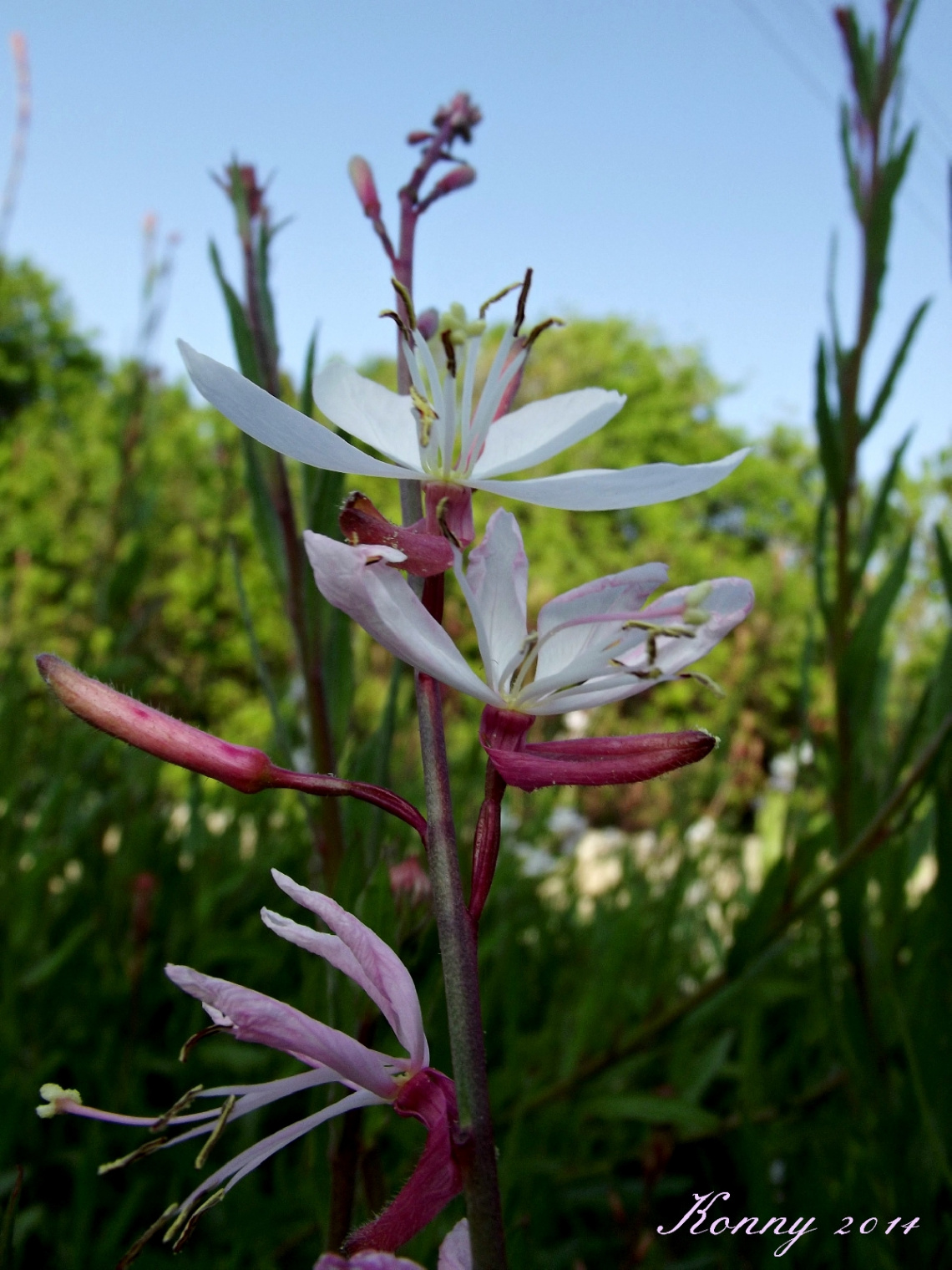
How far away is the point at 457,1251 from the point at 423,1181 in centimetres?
6

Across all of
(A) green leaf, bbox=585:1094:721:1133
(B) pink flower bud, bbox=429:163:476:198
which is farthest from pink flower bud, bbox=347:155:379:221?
(A) green leaf, bbox=585:1094:721:1133

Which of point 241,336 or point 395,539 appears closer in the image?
point 395,539

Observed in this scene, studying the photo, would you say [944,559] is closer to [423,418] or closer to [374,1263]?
[423,418]

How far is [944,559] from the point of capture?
3.20 ft

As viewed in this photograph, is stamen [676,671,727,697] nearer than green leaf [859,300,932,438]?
Yes

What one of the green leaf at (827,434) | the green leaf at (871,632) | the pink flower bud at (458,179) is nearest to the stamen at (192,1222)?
the pink flower bud at (458,179)

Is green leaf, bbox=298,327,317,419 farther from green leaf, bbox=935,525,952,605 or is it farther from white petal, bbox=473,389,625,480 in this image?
green leaf, bbox=935,525,952,605

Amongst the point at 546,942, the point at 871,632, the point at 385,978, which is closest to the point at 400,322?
the point at 385,978

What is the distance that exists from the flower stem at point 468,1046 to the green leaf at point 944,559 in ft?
2.48

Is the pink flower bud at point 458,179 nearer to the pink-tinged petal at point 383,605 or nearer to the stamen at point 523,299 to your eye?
the stamen at point 523,299

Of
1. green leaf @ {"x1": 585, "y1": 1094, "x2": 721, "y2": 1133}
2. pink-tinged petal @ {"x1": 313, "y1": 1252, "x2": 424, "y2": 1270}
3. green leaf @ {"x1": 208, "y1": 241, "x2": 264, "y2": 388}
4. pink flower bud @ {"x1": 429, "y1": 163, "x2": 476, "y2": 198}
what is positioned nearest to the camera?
pink-tinged petal @ {"x1": 313, "y1": 1252, "x2": 424, "y2": 1270}

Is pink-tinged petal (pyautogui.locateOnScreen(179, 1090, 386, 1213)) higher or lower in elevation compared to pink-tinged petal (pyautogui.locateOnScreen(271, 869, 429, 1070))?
lower

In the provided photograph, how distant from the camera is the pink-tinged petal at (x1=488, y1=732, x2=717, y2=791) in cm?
39

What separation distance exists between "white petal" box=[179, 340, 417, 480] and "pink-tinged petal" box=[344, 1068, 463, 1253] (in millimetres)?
244
